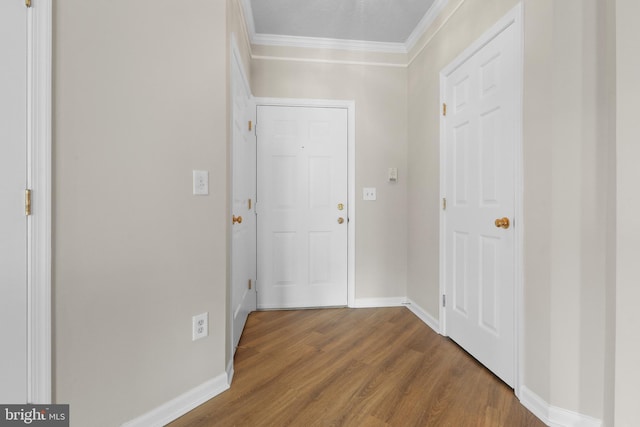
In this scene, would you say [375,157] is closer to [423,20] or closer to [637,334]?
[423,20]

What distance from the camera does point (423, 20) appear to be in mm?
2549

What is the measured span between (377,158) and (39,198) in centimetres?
255

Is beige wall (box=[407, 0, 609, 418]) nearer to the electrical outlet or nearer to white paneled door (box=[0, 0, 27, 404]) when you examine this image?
the electrical outlet

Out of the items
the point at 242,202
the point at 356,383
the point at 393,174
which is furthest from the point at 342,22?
the point at 356,383

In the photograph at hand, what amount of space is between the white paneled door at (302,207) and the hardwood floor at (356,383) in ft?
1.63

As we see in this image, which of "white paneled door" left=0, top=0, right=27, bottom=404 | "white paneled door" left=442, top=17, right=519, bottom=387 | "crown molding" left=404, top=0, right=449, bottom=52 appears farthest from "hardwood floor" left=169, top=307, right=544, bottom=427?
"crown molding" left=404, top=0, right=449, bottom=52

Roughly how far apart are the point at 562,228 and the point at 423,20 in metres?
2.14

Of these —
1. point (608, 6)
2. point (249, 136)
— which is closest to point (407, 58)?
point (249, 136)

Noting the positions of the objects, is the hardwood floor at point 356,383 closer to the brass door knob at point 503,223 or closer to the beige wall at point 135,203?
the beige wall at point 135,203

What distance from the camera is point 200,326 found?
5.06 feet

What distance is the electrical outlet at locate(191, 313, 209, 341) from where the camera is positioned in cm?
151

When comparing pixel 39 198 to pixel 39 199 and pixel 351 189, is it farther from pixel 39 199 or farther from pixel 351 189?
pixel 351 189

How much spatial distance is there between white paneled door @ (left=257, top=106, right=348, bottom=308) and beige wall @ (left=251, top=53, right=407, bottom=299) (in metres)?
0.17

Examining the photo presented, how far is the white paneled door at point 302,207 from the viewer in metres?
2.87
